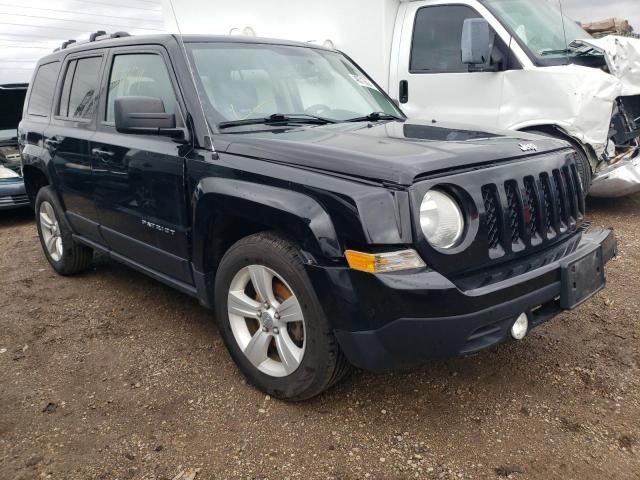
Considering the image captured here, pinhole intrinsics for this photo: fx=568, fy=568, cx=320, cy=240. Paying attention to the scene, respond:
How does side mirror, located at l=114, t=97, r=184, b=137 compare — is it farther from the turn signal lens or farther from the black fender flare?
the turn signal lens

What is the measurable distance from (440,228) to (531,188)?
59cm

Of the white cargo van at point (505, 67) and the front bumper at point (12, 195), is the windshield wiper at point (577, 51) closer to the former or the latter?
the white cargo van at point (505, 67)

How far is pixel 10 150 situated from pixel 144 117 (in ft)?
19.1

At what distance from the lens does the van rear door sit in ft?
18.5

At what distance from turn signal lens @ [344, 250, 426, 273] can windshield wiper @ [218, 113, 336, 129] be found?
4.04ft

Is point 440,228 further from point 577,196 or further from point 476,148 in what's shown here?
point 577,196

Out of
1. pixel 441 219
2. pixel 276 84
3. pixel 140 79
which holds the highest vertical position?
pixel 140 79

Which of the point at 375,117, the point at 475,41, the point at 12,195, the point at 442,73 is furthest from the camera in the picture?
the point at 12,195

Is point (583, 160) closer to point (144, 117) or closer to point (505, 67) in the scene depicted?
point (505, 67)

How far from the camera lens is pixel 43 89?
15.8 feet

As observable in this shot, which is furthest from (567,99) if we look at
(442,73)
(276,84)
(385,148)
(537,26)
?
(385,148)

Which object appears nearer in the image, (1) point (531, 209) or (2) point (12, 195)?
(1) point (531, 209)

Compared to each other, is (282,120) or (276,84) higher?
(276,84)

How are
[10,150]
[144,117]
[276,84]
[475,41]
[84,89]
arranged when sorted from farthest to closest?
[10,150]
[475,41]
[84,89]
[276,84]
[144,117]
